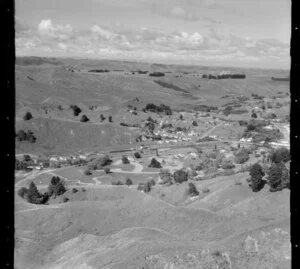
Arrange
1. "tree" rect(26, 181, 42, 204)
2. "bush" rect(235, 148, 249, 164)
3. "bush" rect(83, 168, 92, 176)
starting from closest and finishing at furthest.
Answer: "tree" rect(26, 181, 42, 204)
"bush" rect(83, 168, 92, 176)
"bush" rect(235, 148, 249, 164)

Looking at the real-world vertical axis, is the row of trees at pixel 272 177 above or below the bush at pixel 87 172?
above

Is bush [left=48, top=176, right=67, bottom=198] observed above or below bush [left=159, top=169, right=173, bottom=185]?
below

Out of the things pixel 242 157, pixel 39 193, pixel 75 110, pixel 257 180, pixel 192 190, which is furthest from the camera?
pixel 75 110

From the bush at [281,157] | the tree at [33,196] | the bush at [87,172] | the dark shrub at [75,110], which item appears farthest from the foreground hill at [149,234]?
the dark shrub at [75,110]

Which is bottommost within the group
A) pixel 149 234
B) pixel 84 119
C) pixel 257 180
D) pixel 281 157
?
pixel 149 234

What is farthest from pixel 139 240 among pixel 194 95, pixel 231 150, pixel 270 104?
pixel 194 95

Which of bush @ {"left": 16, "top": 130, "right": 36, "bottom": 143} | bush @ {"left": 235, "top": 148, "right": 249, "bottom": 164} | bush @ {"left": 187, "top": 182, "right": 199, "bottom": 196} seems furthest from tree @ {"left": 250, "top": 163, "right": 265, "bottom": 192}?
bush @ {"left": 16, "top": 130, "right": 36, "bottom": 143}

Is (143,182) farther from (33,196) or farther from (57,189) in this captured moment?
(33,196)

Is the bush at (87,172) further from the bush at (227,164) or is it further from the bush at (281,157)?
the bush at (281,157)

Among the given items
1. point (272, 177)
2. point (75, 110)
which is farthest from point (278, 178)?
point (75, 110)

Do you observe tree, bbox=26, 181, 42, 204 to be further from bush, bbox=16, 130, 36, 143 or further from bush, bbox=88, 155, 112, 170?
bush, bbox=16, 130, 36, 143
